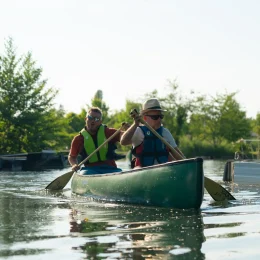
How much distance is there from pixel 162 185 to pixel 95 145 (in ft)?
10.0

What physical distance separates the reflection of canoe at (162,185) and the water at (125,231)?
152mm

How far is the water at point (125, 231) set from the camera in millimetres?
6258

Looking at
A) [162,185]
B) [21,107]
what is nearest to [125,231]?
[162,185]

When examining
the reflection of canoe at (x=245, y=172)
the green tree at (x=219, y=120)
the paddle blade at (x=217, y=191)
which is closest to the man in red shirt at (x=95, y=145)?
the paddle blade at (x=217, y=191)

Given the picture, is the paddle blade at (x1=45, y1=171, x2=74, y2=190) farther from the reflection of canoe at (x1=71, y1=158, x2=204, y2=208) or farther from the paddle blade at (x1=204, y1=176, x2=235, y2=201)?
the paddle blade at (x1=204, y1=176, x2=235, y2=201)

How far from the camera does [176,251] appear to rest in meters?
6.30

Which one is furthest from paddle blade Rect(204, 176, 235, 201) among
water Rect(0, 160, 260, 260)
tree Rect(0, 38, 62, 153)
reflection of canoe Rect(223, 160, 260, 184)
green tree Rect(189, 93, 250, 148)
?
green tree Rect(189, 93, 250, 148)

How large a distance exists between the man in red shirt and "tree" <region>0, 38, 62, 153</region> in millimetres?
22604

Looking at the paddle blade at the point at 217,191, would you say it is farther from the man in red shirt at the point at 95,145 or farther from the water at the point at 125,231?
the man in red shirt at the point at 95,145

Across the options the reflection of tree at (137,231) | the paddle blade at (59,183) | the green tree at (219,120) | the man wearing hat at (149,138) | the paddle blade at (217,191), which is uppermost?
the green tree at (219,120)

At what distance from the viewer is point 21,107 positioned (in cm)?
3553

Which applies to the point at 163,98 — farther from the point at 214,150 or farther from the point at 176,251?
the point at 176,251

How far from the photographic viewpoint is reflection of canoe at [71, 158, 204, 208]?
9.40 meters

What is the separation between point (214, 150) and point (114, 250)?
175 feet
